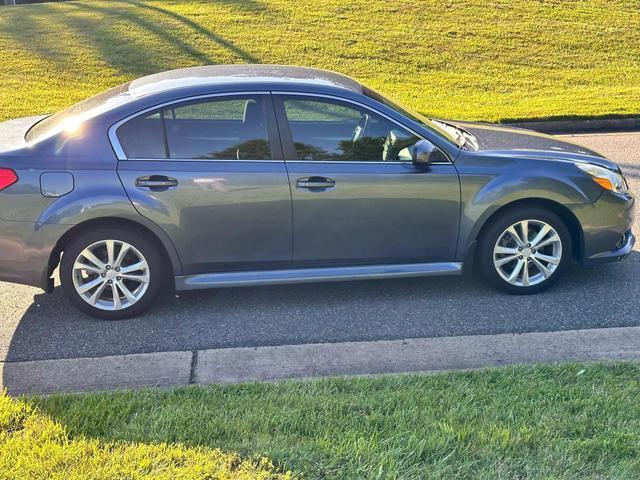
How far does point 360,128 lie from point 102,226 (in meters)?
1.92

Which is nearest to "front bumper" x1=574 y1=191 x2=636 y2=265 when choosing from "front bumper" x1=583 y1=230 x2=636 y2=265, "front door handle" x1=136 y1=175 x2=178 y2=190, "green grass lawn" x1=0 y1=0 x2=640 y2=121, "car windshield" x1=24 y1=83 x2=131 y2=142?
"front bumper" x1=583 y1=230 x2=636 y2=265

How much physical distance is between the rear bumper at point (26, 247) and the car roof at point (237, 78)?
1.16 meters

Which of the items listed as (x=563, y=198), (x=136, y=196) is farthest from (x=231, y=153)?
(x=563, y=198)

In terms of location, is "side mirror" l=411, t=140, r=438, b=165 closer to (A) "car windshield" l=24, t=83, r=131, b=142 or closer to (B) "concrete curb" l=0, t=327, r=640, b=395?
(B) "concrete curb" l=0, t=327, r=640, b=395

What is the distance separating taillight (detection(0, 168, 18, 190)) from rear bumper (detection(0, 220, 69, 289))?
24 cm

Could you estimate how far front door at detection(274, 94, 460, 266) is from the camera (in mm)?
4758

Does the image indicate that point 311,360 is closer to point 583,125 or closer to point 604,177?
point 604,177

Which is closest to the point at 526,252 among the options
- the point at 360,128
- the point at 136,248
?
the point at 360,128

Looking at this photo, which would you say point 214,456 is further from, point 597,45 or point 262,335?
point 597,45

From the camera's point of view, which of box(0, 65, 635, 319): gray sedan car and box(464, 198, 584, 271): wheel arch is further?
box(464, 198, 584, 271): wheel arch

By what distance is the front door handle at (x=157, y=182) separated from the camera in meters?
4.57

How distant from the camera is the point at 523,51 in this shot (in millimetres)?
16922

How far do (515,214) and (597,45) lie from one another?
47.5ft

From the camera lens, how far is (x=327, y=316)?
16.0 ft
